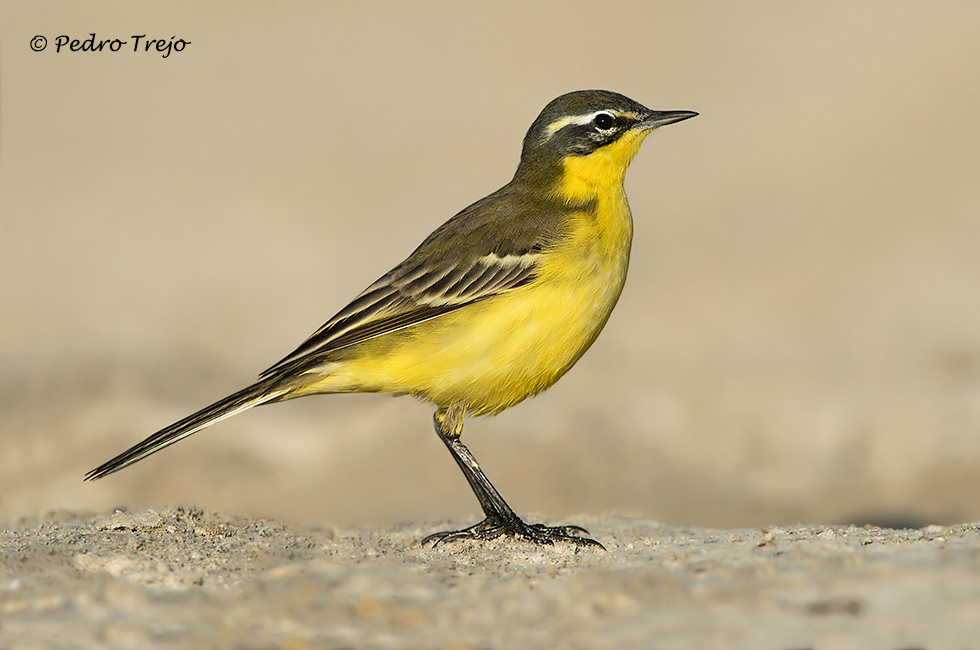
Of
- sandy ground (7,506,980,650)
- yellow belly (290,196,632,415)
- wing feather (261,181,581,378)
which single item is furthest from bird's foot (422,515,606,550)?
wing feather (261,181,581,378)

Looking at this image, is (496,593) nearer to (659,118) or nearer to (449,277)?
(449,277)

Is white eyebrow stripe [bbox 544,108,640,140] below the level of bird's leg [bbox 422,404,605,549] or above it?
above

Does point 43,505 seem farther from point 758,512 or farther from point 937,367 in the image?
point 937,367

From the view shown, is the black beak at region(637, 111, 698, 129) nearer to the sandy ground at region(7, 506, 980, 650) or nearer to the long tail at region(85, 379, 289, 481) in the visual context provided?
the sandy ground at region(7, 506, 980, 650)

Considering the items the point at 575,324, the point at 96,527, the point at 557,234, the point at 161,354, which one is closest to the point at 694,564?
the point at 575,324

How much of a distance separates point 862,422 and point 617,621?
9.52 meters

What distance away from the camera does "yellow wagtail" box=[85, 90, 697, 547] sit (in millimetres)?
7953

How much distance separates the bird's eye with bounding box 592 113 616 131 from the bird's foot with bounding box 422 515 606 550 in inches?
122

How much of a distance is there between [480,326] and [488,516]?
1.51 meters

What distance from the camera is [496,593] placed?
646 centimetres

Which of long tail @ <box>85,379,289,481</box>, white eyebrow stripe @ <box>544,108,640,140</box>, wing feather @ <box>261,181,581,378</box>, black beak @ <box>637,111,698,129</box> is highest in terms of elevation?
white eyebrow stripe @ <box>544,108,640,140</box>

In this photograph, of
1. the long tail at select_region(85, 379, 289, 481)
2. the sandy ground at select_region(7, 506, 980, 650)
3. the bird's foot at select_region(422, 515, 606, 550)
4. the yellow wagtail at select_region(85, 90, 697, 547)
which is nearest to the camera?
the sandy ground at select_region(7, 506, 980, 650)

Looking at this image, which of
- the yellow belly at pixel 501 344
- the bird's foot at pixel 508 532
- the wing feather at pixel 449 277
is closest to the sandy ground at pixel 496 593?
the bird's foot at pixel 508 532

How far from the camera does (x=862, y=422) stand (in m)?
14.5
